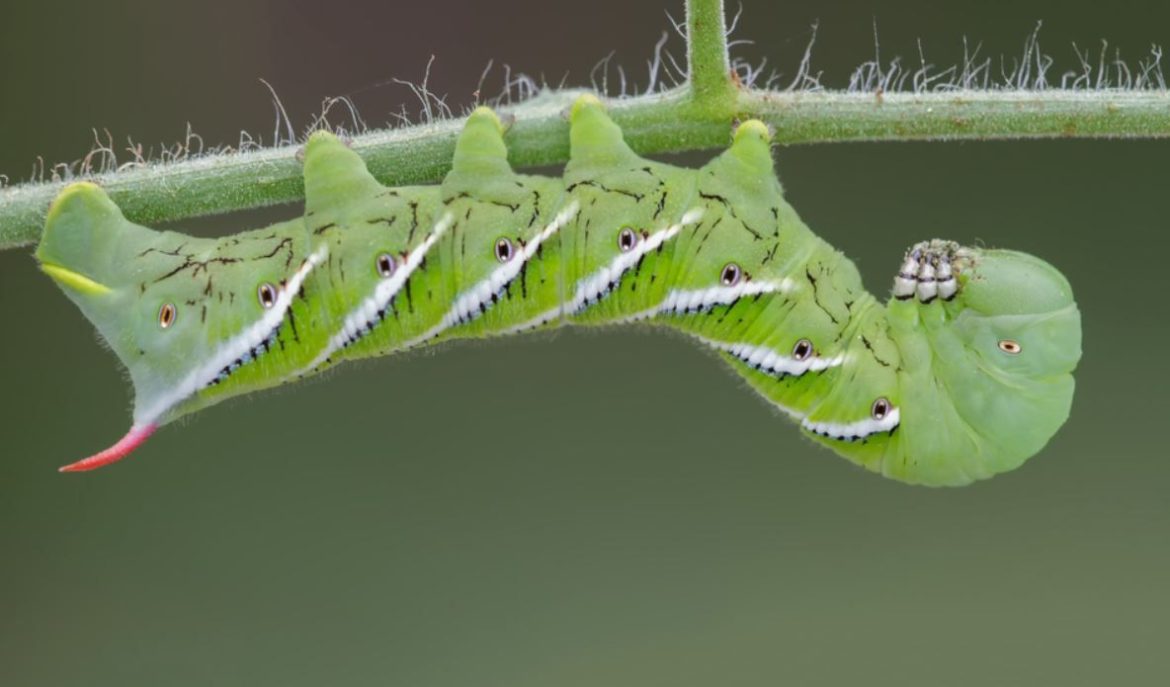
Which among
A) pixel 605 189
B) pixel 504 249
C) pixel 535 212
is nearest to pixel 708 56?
pixel 605 189

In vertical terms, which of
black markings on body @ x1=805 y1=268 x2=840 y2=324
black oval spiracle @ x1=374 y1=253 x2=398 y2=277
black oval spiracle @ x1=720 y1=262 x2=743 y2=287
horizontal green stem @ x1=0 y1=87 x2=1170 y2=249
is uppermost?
horizontal green stem @ x1=0 y1=87 x2=1170 y2=249

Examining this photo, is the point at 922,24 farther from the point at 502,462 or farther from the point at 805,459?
the point at 502,462

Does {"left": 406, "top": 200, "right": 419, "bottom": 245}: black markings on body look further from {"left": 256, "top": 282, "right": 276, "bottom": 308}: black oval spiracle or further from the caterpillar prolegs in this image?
{"left": 256, "top": 282, "right": 276, "bottom": 308}: black oval spiracle

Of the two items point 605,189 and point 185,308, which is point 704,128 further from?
point 185,308

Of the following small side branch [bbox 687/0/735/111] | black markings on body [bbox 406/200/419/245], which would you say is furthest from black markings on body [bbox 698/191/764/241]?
black markings on body [bbox 406/200/419/245]

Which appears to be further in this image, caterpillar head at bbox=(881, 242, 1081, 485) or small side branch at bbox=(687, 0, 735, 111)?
caterpillar head at bbox=(881, 242, 1081, 485)

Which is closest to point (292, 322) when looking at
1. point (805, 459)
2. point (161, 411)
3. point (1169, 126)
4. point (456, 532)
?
point (161, 411)

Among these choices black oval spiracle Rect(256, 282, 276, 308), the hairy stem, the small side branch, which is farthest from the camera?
black oval spiracle Rect(256, 282, 276, 308)
